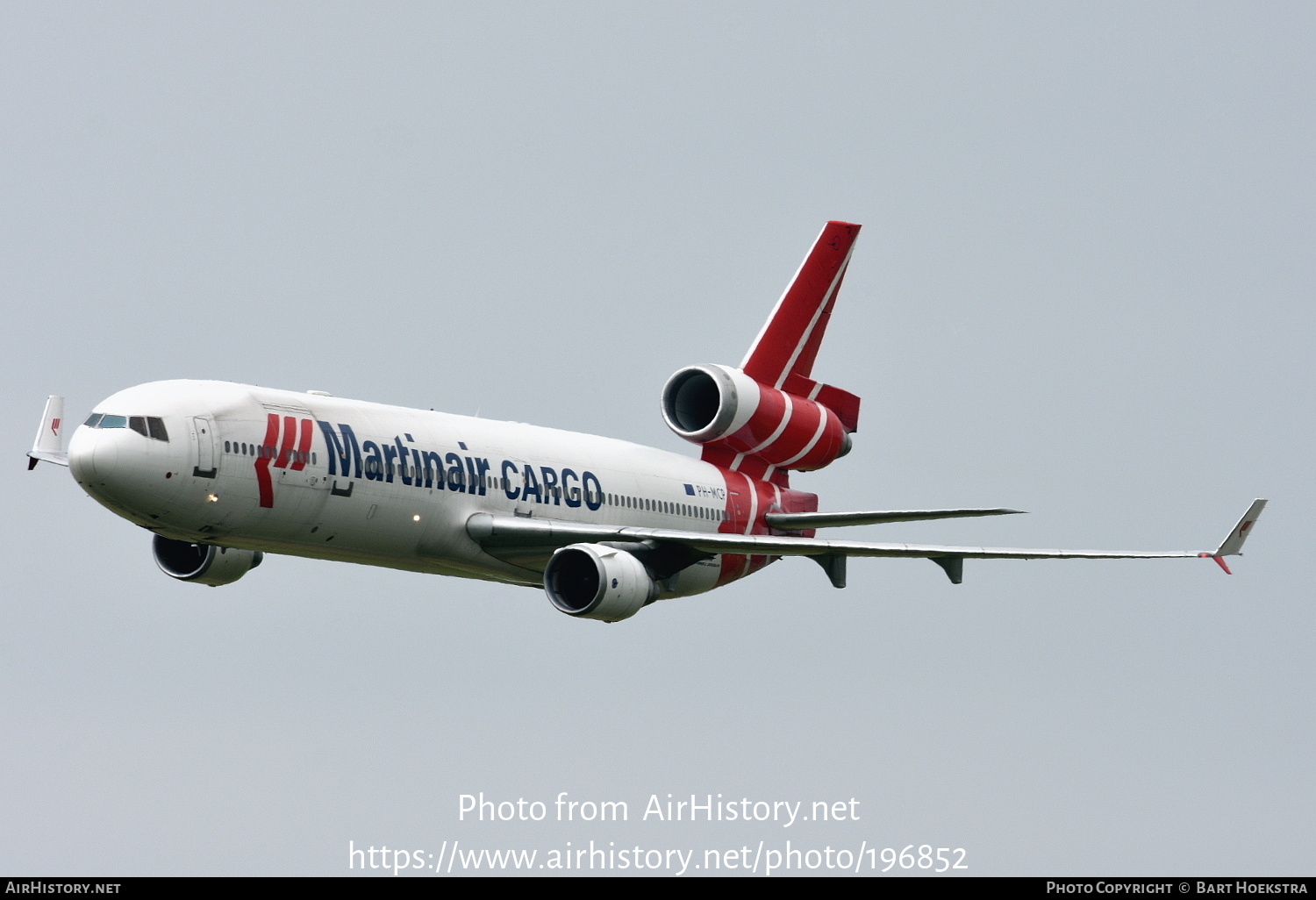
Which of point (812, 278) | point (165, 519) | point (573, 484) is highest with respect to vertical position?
point (812, 278)

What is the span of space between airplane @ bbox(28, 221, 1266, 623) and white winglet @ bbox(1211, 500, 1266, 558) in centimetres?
4

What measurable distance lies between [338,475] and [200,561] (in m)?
8.23

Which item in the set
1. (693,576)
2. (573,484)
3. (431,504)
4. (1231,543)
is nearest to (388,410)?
(431,504)

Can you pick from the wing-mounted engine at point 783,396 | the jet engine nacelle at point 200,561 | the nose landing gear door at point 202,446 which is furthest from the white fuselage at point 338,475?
the jet engine nacelle at point 200,561

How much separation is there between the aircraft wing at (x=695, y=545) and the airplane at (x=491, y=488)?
0.05m

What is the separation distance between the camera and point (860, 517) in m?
55.6

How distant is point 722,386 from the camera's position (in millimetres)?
59156

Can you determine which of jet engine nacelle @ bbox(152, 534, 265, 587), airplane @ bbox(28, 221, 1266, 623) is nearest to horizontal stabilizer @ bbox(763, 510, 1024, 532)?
airplane @ bbox(28, 221, 1266, 623)

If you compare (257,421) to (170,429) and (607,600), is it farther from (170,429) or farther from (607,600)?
(607,600)

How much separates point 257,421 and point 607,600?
9.68 metres

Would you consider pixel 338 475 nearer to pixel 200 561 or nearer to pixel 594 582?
pixel 594 582

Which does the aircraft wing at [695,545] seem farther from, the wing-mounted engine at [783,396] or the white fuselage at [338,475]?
the wing-mounted engine at [783,396]

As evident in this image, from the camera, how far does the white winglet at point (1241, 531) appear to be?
147 ft

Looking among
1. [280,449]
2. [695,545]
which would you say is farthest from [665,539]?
[280,449]
